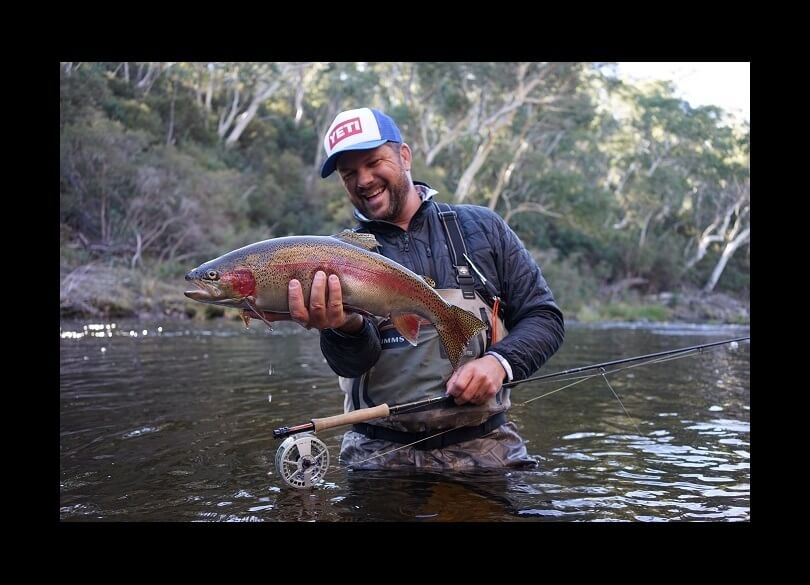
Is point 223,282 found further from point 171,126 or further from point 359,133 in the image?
point 171,126

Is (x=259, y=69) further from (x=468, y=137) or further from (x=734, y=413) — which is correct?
(x=734, y=413)

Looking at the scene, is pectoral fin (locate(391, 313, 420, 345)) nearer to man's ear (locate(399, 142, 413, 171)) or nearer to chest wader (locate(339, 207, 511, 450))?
chest wader (locate(339, 207, 511, 450))

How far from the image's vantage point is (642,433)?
6.93 meters

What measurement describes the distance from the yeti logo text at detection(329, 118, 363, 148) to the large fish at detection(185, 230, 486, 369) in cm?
51

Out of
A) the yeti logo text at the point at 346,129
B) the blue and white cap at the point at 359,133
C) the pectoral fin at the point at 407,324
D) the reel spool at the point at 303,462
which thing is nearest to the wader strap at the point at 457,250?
the pectoral fin at the point at 407,324

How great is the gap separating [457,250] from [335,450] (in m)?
2.51

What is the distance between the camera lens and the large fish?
3.41 meters

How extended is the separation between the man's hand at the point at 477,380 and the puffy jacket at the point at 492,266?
A: 0.39 feet

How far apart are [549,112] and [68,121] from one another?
22.7 meters

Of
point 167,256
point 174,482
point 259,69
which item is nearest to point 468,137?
point 259,69

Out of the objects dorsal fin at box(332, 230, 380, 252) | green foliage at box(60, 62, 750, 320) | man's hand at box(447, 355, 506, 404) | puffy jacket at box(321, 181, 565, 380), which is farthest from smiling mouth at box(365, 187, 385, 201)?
green foliage at box(60, 62, 750, 320)

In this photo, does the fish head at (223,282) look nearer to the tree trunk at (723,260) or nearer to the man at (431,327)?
the man at (431,327)

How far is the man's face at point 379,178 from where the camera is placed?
3846 mm

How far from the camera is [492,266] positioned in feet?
13.3
